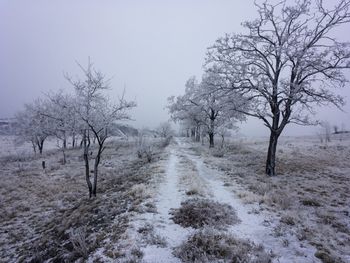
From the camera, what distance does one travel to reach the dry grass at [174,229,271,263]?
19.7 feet

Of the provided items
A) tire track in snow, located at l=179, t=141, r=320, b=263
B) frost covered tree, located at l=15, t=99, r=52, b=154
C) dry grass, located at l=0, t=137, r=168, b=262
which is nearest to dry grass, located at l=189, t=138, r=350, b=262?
tire track in snow, located at l=179, t=141, r=320, b=263

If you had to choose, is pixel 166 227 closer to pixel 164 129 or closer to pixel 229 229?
pixel 229 229

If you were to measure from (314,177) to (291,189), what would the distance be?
4.00 m

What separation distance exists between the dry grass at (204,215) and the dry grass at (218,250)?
3.25 ft

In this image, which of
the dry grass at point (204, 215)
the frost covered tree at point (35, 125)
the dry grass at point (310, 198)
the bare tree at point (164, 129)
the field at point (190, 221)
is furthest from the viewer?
the bare tree at point (164, 129)

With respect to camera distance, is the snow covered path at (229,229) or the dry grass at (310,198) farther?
the dry grass at (310,198)

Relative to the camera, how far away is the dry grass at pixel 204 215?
8.23 meters

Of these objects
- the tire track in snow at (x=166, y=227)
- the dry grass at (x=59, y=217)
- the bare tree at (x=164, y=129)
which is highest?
the bare tree at (x=164, y=129)

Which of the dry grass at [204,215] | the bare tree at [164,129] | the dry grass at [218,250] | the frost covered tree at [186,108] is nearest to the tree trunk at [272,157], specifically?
the dry grass at [204,215]

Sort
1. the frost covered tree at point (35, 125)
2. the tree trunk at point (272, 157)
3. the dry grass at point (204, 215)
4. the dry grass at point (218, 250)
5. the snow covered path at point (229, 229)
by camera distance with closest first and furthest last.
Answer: the dry grass at point (218, 250)
the snow covered path at point (229, 229)
the dry grass at point (204, 215)
the tree trunk at point (272, 157)
the frost covered tree at point (35, 125)

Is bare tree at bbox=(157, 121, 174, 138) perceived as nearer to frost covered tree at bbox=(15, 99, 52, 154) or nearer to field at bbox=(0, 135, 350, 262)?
frost covered tree at bbox=(15, 99, 52, 154)

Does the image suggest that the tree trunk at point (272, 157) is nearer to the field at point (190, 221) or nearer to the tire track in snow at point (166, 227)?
the field at point (190, 221)

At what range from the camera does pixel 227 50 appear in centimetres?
1625

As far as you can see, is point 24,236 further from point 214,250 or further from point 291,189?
point 291,189
